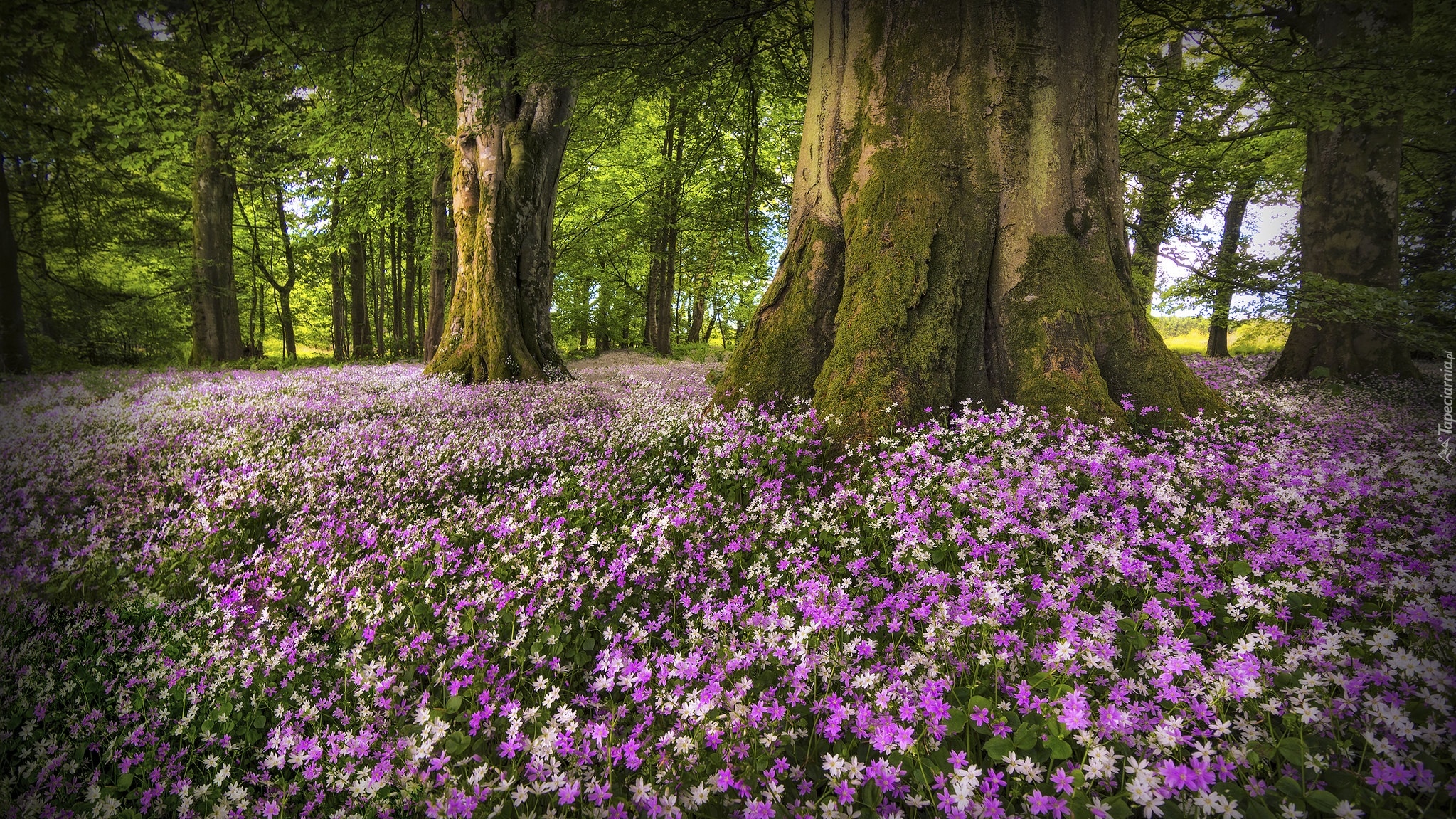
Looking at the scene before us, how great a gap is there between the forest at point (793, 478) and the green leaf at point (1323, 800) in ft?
0.22

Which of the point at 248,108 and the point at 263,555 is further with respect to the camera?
the point at 248,108

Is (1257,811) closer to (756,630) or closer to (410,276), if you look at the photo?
(756,630)

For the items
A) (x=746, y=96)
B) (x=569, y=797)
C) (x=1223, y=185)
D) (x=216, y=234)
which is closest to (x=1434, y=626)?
(x=569, y=797)

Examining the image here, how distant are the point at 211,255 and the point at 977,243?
20.1 meters

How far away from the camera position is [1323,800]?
1.36m

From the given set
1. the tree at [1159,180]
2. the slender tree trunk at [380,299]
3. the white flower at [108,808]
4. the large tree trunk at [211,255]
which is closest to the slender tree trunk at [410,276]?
the slender tree trunk at [380,299]

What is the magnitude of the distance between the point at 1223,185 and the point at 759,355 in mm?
16798

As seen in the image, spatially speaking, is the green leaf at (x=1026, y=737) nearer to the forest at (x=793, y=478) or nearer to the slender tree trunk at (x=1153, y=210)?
the forest at (x=793, y=478)

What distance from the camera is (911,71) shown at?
4.96 meters

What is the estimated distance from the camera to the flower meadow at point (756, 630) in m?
1.62

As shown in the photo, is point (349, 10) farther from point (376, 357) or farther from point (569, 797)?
point (376, 357)

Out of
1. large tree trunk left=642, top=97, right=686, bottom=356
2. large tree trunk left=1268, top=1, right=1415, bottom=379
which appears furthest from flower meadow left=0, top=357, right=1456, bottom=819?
large tree trunk left=642, top=97, right=686, bottom=356

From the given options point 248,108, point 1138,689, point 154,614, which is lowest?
point 154,614

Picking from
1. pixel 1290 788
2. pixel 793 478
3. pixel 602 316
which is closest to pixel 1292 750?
pixel 1290 788
